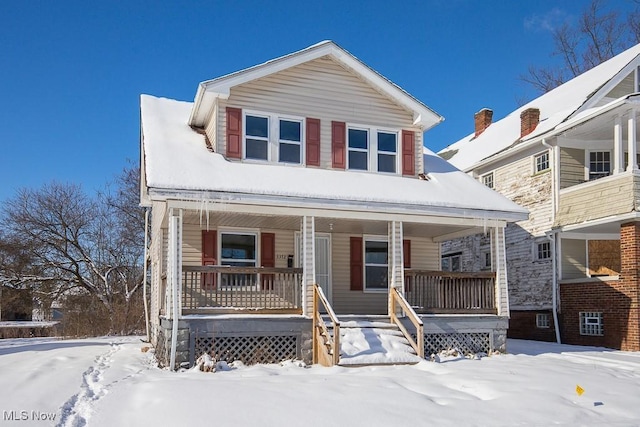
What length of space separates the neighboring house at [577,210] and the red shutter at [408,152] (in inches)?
188

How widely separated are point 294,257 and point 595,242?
31.3 ft

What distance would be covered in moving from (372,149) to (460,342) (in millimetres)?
5058

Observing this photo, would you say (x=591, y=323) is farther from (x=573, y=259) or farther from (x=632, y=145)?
(x=632, y=145)

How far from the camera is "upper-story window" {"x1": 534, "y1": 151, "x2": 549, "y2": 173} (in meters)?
18.8

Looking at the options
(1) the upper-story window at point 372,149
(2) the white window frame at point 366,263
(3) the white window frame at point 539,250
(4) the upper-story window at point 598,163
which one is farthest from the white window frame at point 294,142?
(4) the upper-story window at point 598,163

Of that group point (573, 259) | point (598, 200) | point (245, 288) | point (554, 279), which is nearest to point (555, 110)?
point (598, 200)

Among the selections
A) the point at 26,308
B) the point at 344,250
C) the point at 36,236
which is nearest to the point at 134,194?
the point at 36,236

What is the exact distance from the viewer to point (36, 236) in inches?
1219

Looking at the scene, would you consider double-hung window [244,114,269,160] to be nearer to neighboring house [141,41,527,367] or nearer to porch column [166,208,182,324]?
neighboring house [141,41,527,367]

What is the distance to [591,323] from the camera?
17.0 metres

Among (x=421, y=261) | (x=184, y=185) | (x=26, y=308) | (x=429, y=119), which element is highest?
(x=429, y=119)

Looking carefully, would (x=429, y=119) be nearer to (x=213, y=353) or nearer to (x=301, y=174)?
(x=301, y=174)

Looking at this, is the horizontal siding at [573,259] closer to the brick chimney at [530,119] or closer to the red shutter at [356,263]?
the brick chimney at [530,119]

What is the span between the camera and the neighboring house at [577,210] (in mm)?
15664
